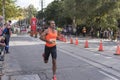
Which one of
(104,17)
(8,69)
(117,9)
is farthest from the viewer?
(104,17)

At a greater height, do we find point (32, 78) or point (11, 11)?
point (11, 11)

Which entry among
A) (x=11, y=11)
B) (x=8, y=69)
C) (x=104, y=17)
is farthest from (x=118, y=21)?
(x=8, y=69)

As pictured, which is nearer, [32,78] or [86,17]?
[32,78]

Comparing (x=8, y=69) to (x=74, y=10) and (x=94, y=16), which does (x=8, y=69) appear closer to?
(x=94, y=16)

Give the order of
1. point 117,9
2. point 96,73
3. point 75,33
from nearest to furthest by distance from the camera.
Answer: point 96,73
point 117,9
point 75,33

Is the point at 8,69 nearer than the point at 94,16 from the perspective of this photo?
Yes

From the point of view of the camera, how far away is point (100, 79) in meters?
11.1

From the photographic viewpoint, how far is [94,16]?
54000 millimetres

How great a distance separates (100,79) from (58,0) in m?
84.0

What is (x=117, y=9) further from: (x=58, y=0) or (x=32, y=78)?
(x=58, y=0)

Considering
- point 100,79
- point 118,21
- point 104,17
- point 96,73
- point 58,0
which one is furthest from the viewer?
point 58,0

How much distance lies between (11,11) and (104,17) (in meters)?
14.0

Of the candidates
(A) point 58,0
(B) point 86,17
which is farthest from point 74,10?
(A) point 58,0

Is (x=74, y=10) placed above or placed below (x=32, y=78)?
above
